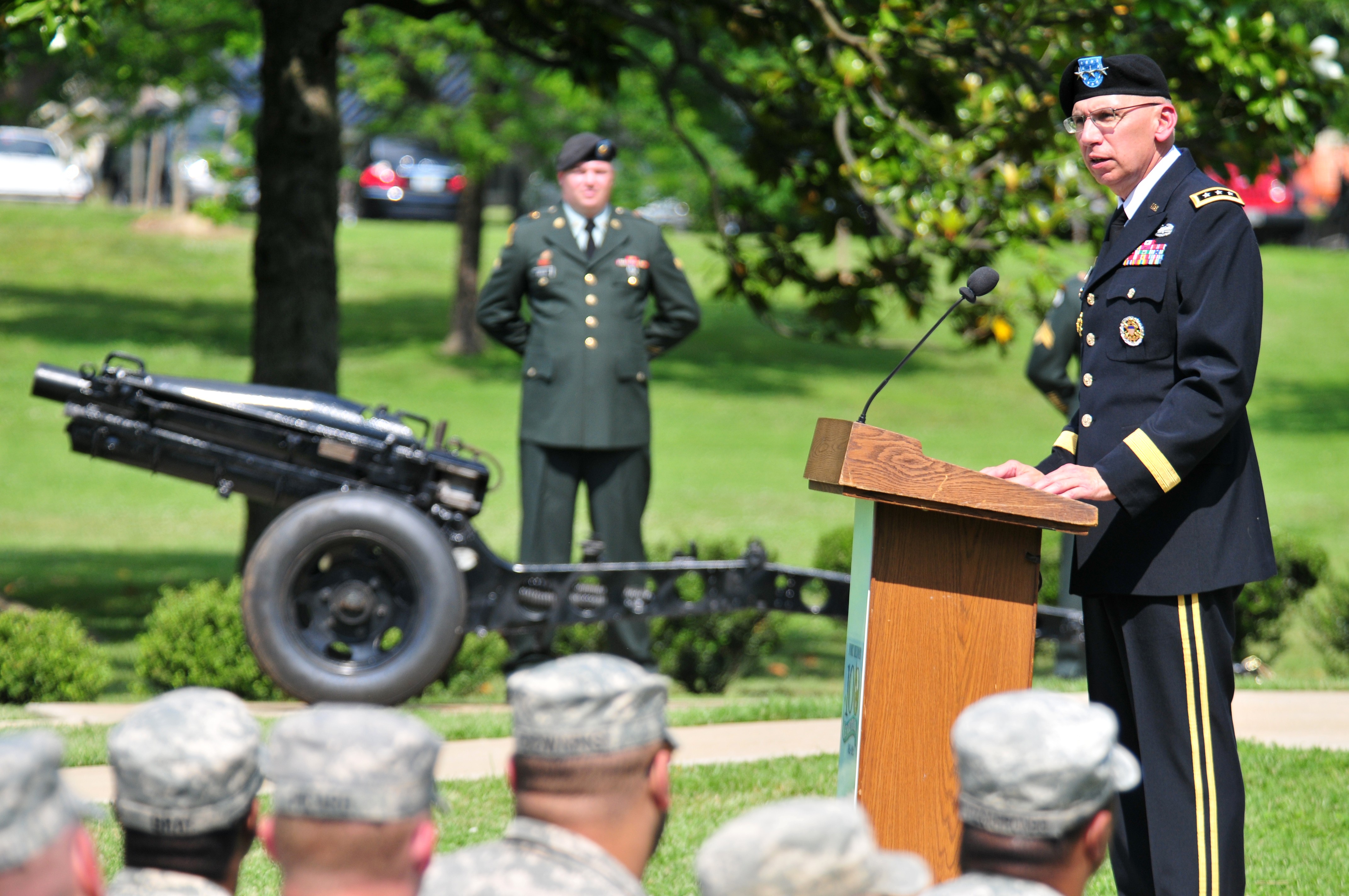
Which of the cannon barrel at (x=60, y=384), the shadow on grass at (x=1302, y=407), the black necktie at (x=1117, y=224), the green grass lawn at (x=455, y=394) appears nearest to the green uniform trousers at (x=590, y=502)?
the green grass lawn at (x=455, y=394)

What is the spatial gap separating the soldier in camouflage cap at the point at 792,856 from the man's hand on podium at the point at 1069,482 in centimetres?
147

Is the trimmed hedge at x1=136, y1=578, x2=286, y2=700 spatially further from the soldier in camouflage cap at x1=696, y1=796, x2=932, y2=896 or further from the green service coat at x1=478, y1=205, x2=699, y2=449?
the soldier in camouflage cap at x1=696, y1=796, x2=932, y2=896

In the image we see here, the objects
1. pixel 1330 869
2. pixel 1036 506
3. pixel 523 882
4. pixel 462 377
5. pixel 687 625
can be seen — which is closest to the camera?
pixel 523 882

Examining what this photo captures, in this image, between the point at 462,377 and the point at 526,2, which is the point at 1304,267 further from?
the point at 526,2

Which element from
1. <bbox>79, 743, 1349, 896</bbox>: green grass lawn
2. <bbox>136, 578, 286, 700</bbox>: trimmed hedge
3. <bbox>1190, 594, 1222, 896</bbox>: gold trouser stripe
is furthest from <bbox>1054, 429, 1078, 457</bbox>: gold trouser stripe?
<bbox>136, 578, 286, 700</bbox>: trimmed hedge

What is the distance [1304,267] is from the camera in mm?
37656

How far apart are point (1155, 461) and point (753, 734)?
285 centimetres

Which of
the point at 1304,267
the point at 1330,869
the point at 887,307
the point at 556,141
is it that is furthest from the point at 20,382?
the point at 1304,267

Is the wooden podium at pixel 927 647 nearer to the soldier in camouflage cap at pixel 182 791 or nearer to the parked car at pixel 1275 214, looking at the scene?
the soldier in camouflage cap at pixel 182 791

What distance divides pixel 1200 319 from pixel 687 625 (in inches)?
195

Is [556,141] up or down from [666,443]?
up

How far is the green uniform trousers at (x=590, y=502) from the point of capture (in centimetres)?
671

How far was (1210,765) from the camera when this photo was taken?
319 cm

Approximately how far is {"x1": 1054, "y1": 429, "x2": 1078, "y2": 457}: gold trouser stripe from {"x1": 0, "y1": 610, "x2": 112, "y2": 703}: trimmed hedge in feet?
Result: 15.2
